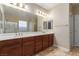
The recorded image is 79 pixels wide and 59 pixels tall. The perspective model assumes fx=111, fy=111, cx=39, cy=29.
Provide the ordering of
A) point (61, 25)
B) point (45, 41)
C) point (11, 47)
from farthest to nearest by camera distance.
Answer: point (45, 41)
point (61, 25)
point (11, 47)

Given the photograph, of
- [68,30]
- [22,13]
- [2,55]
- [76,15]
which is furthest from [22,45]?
[76,15]

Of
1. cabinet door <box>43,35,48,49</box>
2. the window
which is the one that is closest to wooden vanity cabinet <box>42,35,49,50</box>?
cabinet door <box>43,35,48,49</box>

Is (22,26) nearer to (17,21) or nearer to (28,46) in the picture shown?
(17,21)

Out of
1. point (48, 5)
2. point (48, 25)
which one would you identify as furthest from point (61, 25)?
point (48, 5)

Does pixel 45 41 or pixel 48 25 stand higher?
pixel 48 25

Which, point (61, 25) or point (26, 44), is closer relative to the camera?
point (26, 44)

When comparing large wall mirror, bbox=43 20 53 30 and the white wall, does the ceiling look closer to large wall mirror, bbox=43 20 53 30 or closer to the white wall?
the white wall

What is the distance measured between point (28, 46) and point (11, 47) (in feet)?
2.32

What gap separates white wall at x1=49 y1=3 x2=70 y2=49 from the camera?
11.9ft

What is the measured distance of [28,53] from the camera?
10.2ft

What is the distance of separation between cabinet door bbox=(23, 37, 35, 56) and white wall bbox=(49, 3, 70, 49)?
2.94 feet

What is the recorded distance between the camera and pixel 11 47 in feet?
8.11

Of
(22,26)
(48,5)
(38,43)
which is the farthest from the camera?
(38,43)

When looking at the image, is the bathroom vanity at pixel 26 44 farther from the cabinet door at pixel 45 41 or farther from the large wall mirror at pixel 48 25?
the large wall mirror at pixel 48 25
